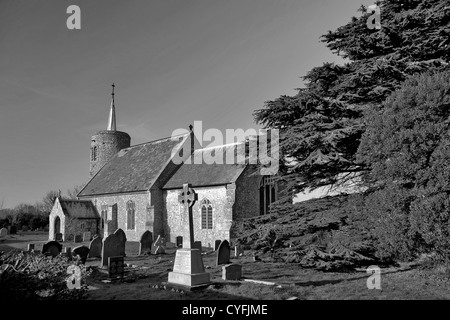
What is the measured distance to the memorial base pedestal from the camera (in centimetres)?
938

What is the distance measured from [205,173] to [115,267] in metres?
13.5

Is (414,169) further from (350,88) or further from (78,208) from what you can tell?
(78,208)

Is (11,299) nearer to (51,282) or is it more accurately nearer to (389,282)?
(51,282)

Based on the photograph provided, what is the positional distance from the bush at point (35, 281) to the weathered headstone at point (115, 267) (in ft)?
10.9

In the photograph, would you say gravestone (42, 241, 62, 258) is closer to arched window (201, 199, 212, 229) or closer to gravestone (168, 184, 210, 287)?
gravestone (168, 184, 210, 287)

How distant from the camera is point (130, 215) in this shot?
2761 cm

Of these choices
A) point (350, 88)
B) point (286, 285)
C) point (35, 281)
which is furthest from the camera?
point (350, 88)

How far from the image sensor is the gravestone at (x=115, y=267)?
36.3 feet

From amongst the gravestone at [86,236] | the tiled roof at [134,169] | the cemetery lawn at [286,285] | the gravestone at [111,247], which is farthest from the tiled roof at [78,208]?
the cemetery lawn at [286,285]

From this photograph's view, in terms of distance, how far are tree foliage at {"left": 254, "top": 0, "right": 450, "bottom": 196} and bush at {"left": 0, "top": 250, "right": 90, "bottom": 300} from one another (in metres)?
8.59

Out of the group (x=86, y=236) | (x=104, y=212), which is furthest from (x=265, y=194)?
(x=104, y=212)

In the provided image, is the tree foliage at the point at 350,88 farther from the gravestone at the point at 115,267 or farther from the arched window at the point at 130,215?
the arched window at the point at 130,215

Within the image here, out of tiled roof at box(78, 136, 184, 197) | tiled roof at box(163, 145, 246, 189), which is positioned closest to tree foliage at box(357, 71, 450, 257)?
tiled roof at box(163, 145, 246, 189)
